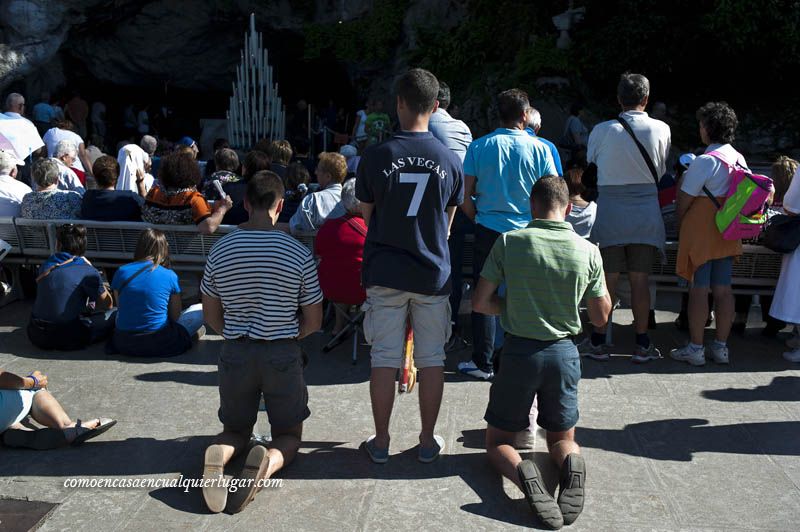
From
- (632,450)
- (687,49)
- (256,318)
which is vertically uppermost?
(687,49)

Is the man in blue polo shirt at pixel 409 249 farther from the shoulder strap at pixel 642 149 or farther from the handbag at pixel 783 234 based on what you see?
the handbag at pixel 783 234

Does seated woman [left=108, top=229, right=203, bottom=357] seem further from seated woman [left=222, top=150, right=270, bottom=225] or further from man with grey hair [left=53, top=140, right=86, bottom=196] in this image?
man with grey hair [left=53, top=140, right=86, bottom=196]

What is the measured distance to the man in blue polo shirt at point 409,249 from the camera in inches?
178

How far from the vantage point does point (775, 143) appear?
46.5ft

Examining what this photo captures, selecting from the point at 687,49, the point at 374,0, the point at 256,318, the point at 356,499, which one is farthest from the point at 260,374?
the point at 374,0

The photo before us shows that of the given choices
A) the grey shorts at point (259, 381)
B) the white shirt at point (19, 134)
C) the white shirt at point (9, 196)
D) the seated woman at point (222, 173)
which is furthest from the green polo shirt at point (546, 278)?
the white shirt at point (19, 134)

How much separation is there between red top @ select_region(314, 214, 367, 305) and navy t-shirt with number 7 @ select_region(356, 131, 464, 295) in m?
1.56

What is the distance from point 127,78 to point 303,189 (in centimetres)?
1316

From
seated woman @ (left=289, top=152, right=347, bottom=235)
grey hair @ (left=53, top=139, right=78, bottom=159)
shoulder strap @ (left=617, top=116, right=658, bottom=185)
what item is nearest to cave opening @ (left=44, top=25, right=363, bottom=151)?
grey hair @ (left=53, top=139, right=78, bottom=159)

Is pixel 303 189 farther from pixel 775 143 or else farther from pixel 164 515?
pixel 775 143

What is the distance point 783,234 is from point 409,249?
3.36 m

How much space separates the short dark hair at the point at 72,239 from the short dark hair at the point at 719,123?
4.63m

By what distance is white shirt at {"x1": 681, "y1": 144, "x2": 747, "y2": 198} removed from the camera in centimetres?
602

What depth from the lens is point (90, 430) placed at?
4.89 meters
